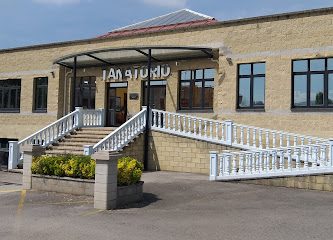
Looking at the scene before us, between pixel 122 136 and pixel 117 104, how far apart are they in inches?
228

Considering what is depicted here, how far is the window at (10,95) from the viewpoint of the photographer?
26922mm

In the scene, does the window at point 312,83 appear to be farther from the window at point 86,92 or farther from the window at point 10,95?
the window at point 10,95

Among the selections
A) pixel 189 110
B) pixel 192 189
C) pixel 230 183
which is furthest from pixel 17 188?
pixel 189 110

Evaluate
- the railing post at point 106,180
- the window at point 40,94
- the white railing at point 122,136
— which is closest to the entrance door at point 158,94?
the white railing at point 122,136

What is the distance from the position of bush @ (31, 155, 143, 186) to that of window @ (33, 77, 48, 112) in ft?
44.5

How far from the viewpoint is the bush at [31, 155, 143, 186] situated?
10469 mm

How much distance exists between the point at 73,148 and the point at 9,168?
2834 millimetres

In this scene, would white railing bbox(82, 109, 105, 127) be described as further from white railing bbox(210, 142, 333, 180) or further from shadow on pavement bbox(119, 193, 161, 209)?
shadow on pavement bbox(119, 193, 161, 209)

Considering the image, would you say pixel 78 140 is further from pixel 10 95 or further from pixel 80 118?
pixel 10 95

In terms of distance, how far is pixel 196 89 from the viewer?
2034cm

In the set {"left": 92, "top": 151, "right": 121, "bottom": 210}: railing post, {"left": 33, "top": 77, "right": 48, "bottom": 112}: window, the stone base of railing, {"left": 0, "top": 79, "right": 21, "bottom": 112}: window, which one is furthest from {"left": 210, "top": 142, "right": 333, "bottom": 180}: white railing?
{"left": 0, "top": 79, "right": 21, "bottom": 112}: window

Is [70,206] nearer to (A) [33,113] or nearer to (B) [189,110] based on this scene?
(B) [189,110]

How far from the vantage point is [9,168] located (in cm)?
1828

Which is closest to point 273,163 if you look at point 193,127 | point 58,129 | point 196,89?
point 193,127
